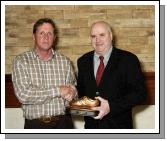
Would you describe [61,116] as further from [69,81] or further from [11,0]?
[11,0]

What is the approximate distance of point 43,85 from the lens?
→ 60.6 inches

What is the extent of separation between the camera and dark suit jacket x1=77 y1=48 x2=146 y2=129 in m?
1.53

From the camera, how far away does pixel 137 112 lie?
1.84 m

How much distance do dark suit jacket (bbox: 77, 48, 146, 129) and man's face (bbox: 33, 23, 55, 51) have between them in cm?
25


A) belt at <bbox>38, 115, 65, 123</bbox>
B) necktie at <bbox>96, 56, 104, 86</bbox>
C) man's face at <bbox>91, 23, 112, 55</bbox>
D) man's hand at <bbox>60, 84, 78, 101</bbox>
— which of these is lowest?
belt at <bbox>38, 115, 65, 123</bbox>

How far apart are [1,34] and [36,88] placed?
13.0 inches

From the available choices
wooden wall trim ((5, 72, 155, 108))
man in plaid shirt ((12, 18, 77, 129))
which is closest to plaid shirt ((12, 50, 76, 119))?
man in plaid shirt ((12, 18, 77, 129))

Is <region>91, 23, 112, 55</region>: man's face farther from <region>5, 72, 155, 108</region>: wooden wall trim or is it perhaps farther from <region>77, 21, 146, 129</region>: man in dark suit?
<region>5, 72, 155, 108</region>: wooden wall trim

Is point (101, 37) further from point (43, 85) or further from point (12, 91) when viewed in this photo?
point (12, 91)

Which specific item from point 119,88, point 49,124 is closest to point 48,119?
point 49,124

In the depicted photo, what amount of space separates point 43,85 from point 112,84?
32 centimetres

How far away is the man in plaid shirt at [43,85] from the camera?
1.51 metres

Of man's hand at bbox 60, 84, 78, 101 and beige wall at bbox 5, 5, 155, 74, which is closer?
man's hand at bbox 60, 84, 78, 101

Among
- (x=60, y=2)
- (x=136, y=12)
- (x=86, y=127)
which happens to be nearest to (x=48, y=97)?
(x=86, y=127)
